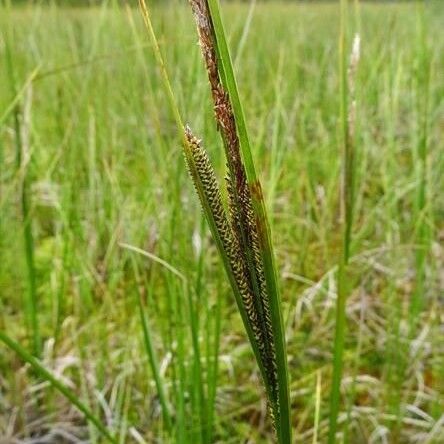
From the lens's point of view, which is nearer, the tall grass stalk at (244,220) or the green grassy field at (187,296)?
the tall grass stalk at (244,220)

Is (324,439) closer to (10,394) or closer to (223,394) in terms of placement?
(223,394)

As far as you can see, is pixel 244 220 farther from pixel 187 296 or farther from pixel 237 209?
pixel 187 296

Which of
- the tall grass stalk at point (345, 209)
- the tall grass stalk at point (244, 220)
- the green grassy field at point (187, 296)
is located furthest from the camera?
the green grassy field at point (187, 296)

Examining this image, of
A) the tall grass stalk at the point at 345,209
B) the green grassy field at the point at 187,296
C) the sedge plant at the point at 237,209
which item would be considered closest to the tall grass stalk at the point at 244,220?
the sedge plant at the point at 237,209

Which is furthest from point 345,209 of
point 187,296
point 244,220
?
point 187,296

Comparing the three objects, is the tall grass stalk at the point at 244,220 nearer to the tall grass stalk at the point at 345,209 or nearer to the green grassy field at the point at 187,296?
the tall grass stalk at the point at 345,209

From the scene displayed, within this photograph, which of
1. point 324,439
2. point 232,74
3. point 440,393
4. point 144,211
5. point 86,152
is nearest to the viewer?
point 232,74

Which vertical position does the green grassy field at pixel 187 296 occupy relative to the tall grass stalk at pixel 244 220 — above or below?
below

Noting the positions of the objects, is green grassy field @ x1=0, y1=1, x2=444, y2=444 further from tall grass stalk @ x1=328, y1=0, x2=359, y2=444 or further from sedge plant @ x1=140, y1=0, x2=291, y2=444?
sedge plant @ x1=140, y1=0, x2=291, y2=444

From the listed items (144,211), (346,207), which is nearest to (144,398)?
(144,211)

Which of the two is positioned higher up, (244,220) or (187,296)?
(244,220)

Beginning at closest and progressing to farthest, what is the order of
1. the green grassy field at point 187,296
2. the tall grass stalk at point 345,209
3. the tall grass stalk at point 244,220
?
the tall grass stalk at point 244,220 → the tall grass stalk at point 345,209 → the green grassy field at point 187,296
